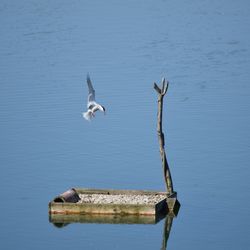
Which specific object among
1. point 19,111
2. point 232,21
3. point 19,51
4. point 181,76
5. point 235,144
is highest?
point 232,21

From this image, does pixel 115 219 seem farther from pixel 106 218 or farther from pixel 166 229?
pixel 166 229

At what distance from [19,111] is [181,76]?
8032 millimetres

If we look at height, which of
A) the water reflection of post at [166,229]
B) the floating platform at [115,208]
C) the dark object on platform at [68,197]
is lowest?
the water reflection of post at [166,229]

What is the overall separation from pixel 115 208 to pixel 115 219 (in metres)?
0.30

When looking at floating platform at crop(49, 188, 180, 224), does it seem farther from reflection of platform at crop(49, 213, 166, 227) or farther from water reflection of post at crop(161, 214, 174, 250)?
water reflection of post at crop(161, 214, 174, 250)

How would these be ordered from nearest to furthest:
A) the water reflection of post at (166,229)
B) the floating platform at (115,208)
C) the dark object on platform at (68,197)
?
the water reflection of post at (166,229)
the floating platform at (115,208)
the dark object on platform at (68,197)

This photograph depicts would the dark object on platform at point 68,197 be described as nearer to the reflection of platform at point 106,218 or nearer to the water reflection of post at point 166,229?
the reflection of platform at point 106,218

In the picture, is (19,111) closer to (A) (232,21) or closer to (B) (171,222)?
(B) (171,222)

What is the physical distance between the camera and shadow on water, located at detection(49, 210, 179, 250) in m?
28.5

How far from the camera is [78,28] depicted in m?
56.8

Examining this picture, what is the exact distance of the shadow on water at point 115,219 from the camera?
28453mm

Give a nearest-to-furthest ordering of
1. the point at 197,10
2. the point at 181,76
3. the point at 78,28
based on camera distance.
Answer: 1. the point at 181,76
2. the point at 78,28
3. the point at 197,10

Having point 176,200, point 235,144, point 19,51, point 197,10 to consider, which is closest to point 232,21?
point 197,10

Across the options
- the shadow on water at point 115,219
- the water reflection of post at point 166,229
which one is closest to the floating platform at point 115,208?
the shadow on water at point 115,219
